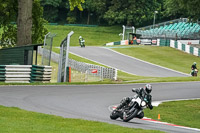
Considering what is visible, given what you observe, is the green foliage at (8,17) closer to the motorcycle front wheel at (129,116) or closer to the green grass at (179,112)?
the green grass at (179,112)

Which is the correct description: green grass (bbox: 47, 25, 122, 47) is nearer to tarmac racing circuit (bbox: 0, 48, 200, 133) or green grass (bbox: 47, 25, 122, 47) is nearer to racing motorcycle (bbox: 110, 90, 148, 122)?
tarmac racing circuit (bbox: 0, 48, 200, 133)

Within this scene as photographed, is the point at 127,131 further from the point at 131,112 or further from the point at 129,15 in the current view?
the point at 129,15

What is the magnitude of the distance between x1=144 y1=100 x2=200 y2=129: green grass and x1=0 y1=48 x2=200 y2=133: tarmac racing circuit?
3.45 ft

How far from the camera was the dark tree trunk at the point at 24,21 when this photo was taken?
101 ft

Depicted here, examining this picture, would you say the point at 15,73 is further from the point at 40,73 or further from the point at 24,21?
the point at 24,21

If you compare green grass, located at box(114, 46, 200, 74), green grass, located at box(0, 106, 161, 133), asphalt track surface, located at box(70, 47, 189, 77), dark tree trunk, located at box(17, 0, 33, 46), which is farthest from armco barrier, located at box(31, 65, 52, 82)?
green grass, located at box(114, 46, 200, 74)

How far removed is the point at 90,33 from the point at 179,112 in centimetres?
7124

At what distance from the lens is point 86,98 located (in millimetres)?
21969

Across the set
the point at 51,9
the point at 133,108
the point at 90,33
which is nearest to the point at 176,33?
the point at 90,33

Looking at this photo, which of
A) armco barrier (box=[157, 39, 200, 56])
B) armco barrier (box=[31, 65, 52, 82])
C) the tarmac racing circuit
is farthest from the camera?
armco barrier (box=[157, 39, 200, 56])

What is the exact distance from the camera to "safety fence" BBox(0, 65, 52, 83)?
26266 millimetres

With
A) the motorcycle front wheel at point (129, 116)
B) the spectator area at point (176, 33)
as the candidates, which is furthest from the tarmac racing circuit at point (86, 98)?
the spectator area at point (176, 33)

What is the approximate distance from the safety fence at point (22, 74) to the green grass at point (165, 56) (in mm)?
23365

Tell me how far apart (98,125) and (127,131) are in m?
1.09
